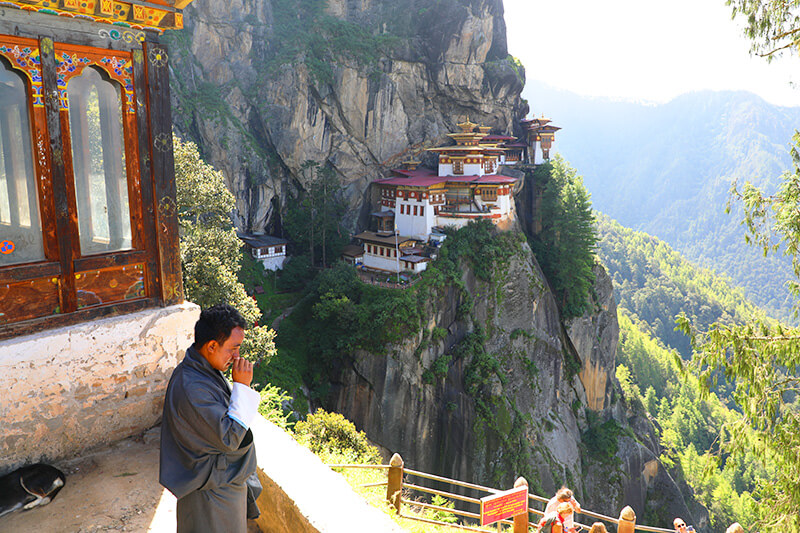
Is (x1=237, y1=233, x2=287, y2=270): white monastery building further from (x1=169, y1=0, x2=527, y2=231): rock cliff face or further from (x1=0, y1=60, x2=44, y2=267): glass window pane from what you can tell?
(x1=0, y1=60, x2=44, y2=267): glass window pane

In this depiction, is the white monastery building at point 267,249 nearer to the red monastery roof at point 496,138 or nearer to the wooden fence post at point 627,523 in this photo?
the red monastery roof at point 496,138

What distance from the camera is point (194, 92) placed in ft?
98.5

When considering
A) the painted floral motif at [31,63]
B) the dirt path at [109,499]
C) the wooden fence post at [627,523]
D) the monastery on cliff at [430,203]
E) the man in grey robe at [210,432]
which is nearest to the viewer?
the man in grey robe at [210,432]

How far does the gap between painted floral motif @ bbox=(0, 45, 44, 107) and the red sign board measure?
5.61m

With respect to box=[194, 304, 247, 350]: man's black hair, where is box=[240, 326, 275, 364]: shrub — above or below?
below

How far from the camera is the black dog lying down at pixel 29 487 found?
140 inches

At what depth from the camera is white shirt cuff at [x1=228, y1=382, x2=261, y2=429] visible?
103 inches

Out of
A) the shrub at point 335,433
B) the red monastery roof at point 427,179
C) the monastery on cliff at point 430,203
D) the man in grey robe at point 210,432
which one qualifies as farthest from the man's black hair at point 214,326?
the red monastery roof at point 427,179

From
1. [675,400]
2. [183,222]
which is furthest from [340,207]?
[675,400]

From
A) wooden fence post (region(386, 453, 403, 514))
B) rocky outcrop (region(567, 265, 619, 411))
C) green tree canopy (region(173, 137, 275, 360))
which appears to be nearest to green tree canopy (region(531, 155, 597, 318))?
rocky outcrop (region(567, 265, 619, 411))

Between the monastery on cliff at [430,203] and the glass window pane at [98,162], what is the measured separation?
22168 millimetres

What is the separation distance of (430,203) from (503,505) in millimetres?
24682

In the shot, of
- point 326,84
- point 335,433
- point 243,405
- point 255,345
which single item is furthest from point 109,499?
point 326,84

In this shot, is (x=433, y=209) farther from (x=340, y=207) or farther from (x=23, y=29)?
(x=23, y=29)
